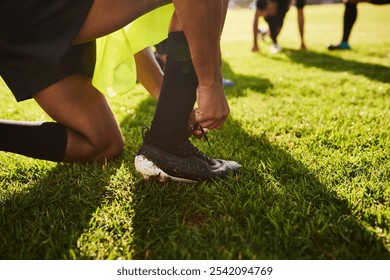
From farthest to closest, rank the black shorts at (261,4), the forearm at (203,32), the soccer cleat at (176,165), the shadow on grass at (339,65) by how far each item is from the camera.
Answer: the black shorts at (261,4)
the shadow on grass at (339,65)
the soccer cleat at (176,165)
the forearm at (203,32)

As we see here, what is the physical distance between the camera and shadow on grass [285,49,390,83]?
4162 millimetres

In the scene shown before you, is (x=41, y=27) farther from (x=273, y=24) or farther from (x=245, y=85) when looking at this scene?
(x=273, y=24)

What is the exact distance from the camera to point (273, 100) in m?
3.19

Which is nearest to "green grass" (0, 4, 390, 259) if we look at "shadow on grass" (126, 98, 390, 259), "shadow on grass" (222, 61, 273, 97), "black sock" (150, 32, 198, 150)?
"shadow on grass" (126, 98, 390, 259)

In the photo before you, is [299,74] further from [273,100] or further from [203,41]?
[203,41]

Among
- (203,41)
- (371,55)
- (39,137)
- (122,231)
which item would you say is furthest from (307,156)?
(371,55)

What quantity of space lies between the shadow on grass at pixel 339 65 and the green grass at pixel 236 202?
6.02ft

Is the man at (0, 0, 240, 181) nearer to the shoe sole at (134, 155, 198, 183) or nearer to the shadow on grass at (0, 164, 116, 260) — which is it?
the shoe sole at (134, 155, 198, 183)

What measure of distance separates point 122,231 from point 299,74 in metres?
3.76

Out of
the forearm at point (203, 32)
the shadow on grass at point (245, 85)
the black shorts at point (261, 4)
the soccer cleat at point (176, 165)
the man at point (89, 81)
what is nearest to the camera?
the forearm at point (203, 32)

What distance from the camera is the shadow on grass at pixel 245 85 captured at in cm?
362

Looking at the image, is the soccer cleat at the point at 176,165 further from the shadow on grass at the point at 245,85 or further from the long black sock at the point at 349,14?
the long black sock at the point at 349,14

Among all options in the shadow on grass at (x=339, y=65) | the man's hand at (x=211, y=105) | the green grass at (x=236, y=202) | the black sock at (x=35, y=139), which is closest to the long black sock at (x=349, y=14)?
the shadow on grass at (x=339, y=65)

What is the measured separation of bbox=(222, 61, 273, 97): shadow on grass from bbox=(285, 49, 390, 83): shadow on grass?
52.5 inches
